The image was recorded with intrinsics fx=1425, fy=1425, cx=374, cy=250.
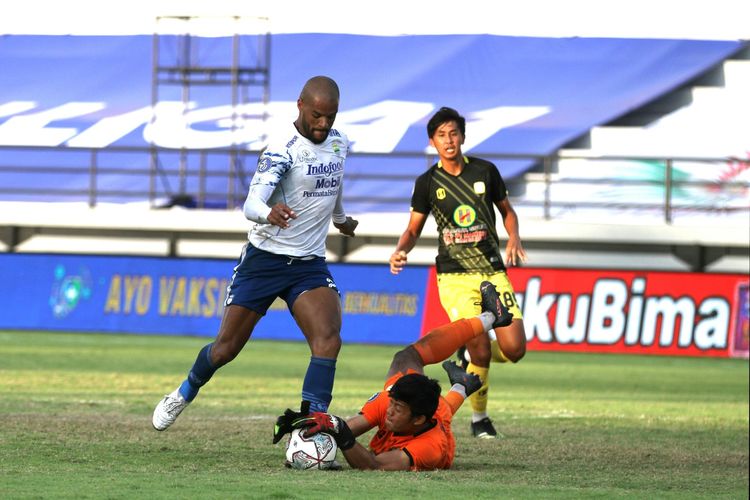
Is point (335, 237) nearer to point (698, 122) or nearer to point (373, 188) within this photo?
point (373, 188)

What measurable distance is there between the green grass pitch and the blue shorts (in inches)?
36.2

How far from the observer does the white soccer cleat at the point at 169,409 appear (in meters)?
8.56

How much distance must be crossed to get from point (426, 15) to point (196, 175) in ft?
24.2

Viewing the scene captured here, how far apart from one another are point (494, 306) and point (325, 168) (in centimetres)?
181

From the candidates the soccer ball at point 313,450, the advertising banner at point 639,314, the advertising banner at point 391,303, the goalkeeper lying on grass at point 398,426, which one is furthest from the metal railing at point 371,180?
the soccer ball at point 313,450

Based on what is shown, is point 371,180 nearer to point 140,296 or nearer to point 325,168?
point 140,296

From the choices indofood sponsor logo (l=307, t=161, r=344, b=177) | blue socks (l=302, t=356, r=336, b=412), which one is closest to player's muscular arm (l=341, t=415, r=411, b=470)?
blue socks (l=302, t=356, r=336, b=412)

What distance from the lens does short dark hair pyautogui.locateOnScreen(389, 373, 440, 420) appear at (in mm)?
7605

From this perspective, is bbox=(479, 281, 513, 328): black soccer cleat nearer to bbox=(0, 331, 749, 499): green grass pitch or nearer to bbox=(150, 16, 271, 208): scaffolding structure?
bbox=(0, 331, 749, 499): green grass pitch

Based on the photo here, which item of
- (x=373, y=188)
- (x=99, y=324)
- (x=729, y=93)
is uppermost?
(x=729, y=93)

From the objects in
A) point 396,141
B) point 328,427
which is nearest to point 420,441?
point 328,427

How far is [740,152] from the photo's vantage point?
95.3 ft

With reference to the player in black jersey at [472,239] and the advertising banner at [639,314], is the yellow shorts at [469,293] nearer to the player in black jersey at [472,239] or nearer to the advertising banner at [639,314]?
the player in black jersey at [472,239]

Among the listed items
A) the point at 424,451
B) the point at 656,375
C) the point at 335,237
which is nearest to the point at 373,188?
the point at 335,237
